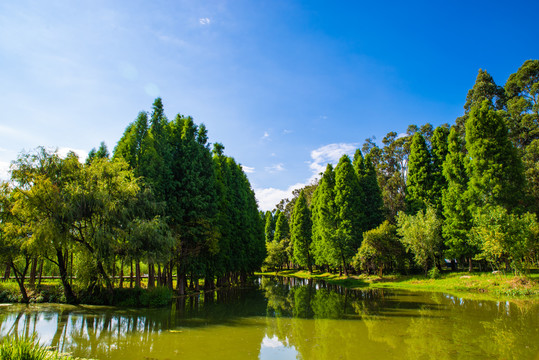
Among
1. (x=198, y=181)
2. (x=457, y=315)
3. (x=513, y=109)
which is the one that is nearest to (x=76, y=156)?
(x=198, y=181)

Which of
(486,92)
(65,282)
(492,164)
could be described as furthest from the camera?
(486,92)

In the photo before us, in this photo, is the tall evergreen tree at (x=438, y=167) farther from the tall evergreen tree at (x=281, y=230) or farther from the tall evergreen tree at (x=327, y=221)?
the tall evergreen tree at (x=281, y=230)

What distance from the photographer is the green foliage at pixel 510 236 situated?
20.8 meters

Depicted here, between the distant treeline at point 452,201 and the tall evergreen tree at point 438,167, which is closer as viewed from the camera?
the distant treeline at point 452,201

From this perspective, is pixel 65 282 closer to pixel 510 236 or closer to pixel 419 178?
pixel 510 236

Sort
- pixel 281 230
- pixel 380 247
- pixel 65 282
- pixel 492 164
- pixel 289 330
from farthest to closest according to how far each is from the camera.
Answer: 1. pixel 281 230
2. pixel 380 247
3. pixel 492 164
4. pixel 65 282
5. pixel 289 330

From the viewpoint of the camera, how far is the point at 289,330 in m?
12.1

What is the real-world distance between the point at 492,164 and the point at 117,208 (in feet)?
96.6

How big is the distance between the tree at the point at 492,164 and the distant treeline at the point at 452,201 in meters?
0.07

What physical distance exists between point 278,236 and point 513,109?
47.7 meters

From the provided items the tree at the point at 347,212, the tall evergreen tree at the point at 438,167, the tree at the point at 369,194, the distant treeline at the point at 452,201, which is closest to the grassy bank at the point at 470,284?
the distant treeline at the point at 452,201

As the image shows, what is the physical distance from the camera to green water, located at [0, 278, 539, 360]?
897cm

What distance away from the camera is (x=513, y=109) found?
137 ft

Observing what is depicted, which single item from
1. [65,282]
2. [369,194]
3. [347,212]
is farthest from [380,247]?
[65,282]
